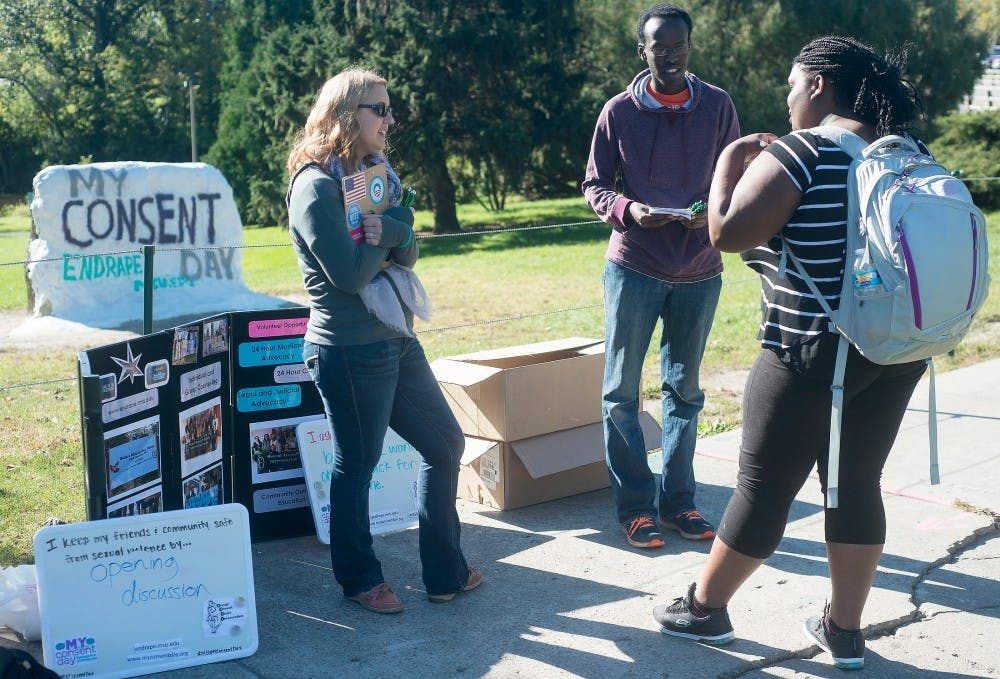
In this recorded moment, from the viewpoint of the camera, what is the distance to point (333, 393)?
3.58 m

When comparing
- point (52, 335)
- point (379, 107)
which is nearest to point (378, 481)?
point (379, 107)

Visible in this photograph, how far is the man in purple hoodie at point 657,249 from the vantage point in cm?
427

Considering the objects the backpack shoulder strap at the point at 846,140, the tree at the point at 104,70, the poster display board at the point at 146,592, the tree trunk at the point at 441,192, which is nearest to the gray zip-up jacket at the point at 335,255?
the poster display board at the point at 146,592

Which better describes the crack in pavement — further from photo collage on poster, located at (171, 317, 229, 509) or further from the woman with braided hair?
photo collage on poster, located at (171, 317, 229, 509)

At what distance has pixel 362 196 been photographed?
138 inches

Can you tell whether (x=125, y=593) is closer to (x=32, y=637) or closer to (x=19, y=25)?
(x=32, y=637)

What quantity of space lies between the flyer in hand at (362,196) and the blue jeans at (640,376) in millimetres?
1179

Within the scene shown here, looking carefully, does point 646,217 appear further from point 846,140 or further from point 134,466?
point 134,466

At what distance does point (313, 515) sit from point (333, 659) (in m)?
1.12

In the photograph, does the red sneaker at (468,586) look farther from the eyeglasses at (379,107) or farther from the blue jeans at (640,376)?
the eyeglasses at (379,107)

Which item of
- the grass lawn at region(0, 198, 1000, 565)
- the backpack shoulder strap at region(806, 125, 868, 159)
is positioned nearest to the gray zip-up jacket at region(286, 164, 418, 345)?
the backpack shoulder strap at region(806, 125, 868, 159)

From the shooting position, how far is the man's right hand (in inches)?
161

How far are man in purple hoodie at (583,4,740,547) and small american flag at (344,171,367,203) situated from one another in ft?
3.83

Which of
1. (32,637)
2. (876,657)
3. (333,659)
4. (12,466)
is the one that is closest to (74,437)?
(12,466)
